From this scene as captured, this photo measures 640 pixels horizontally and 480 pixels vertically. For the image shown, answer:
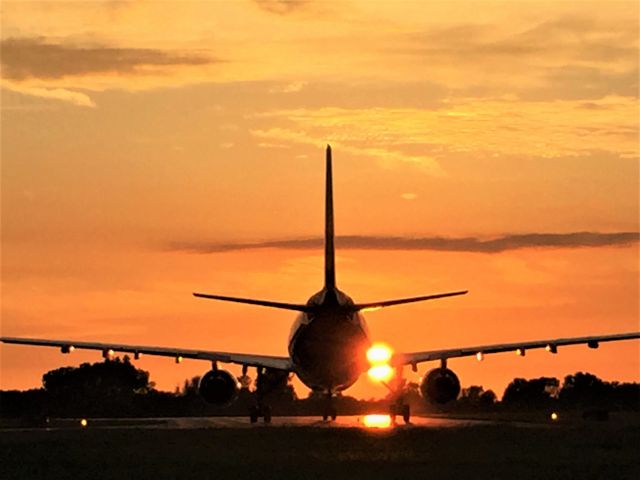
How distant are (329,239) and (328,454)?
4060cm

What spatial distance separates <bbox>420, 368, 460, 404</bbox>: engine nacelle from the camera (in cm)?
8706

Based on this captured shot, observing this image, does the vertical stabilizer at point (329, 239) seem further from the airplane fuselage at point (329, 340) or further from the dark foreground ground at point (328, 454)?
the dark foreground ground at point (328, 454)

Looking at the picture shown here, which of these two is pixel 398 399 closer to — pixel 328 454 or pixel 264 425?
pixel 264 425

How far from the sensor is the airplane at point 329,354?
7875 centimetres

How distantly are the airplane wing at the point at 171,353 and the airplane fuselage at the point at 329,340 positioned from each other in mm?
8212

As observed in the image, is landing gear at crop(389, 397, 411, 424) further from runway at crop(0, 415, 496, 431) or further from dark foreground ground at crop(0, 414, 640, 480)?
dark foreground ground at crop(0, 414, 640, 480)

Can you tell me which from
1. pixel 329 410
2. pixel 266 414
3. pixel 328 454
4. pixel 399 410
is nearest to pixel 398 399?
pixel 399 410

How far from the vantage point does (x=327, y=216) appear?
89.9 m

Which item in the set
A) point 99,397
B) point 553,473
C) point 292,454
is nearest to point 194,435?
point 292,454

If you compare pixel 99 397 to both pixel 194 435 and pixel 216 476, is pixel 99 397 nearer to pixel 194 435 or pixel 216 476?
pixel 194 435

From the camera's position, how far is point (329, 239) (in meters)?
88.2

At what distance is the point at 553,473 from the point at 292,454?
11.1m

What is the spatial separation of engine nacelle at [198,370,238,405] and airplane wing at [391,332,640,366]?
1060 centimetres

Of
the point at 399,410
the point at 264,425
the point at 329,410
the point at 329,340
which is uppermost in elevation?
the point at 329,340
